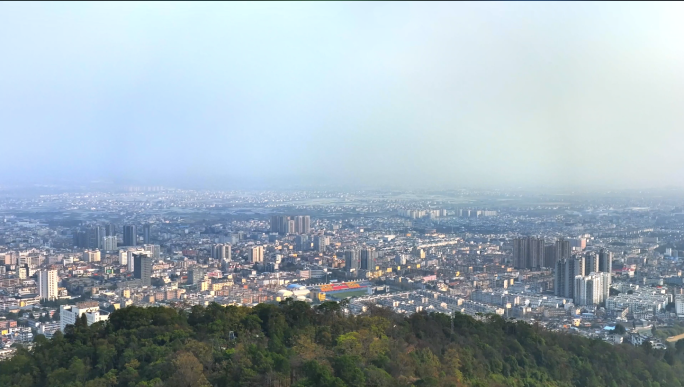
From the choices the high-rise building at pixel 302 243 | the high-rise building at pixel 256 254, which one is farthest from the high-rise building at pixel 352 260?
the high-rise building at pixel 256 254

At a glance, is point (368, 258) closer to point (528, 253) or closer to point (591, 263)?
point (528, 253)

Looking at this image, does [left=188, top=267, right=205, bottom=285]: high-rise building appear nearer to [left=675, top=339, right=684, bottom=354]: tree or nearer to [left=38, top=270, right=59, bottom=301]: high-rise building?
[left=38, top=270, right=59, bottom=301]: high-rise building

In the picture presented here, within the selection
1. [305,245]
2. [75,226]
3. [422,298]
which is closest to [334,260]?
[305,245]

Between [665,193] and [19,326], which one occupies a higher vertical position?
[665,193]

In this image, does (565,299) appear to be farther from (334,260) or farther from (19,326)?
(19,326)

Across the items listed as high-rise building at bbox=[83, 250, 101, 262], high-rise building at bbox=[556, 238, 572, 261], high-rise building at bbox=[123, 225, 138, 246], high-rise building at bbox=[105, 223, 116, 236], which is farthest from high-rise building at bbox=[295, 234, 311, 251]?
high-rise building at bbox=[556, 238, 572, 261]

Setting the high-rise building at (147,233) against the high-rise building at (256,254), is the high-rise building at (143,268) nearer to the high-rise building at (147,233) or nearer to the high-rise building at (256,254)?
the high-rise building at (147,233)
